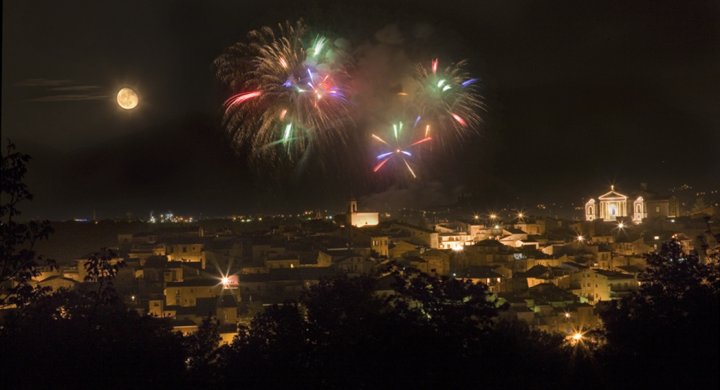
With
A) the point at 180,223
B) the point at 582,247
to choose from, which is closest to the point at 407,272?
the point at 582,247

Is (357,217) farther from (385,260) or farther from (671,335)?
(671,335)

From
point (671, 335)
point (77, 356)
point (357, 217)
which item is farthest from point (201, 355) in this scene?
point (357, 217)

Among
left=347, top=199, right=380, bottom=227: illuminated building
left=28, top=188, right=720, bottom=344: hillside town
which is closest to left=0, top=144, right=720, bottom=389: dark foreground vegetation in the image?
left=28, top=188, right=720, bottom=344: hillside town

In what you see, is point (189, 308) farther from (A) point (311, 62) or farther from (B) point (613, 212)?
(B) point (613, 212)

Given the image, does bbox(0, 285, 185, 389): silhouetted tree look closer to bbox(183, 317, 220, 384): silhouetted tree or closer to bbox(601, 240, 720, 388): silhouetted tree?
bbox(183, 317, 220, 384): silhouetted tree

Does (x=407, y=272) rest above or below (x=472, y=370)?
above

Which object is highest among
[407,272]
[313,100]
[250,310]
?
[313,100]

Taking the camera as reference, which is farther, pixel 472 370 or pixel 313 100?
pixel 313 100

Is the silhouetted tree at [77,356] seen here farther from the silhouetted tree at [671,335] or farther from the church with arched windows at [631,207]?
the church with arched windows at [631,207]
